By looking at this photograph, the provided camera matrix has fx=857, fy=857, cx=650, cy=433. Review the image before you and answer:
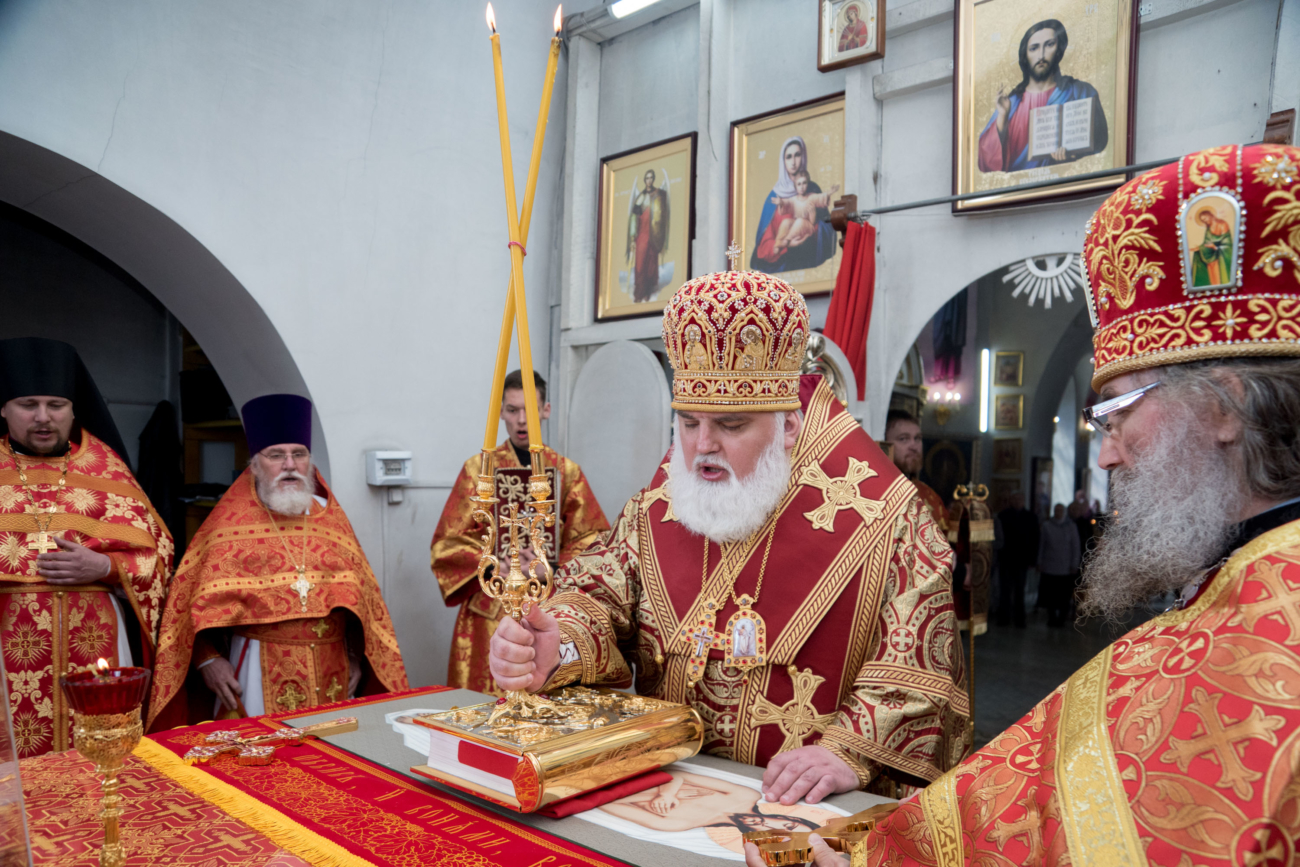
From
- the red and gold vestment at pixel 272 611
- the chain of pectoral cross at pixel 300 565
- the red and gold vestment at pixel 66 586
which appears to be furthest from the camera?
the chain of pectoral cross at pixel 300 565

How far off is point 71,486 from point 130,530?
0.29 m

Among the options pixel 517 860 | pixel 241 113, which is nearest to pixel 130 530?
pixel 241 113

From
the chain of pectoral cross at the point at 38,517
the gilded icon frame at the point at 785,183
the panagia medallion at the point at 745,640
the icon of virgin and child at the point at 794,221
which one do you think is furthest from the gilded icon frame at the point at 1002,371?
the chain of pectoral cross at the point at 38,517

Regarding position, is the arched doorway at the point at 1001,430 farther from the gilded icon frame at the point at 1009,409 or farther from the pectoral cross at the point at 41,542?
the pectoral cross at the point at 41,542

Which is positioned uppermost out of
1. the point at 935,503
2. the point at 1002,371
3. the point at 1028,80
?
the point at 1028,80

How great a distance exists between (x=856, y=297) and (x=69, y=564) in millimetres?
3914

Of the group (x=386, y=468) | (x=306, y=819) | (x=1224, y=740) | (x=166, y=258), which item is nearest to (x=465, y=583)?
(x=386, y=468)

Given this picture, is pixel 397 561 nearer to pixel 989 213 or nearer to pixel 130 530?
pixel 130 530

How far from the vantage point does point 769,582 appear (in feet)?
7.32

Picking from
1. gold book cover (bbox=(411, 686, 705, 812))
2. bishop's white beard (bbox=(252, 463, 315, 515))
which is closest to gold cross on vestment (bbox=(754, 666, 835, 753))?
gold book cover (bbox=(411, 686, 705, 812))

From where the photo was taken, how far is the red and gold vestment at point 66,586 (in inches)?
133

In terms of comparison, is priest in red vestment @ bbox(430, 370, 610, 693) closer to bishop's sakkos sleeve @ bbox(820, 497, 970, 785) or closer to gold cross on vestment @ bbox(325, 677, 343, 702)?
gold cross on vestment @ bbox(325, 677, 343, 702)

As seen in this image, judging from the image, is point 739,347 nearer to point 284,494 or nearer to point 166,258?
point 284,494

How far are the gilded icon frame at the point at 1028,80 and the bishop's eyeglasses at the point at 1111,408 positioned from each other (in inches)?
130
